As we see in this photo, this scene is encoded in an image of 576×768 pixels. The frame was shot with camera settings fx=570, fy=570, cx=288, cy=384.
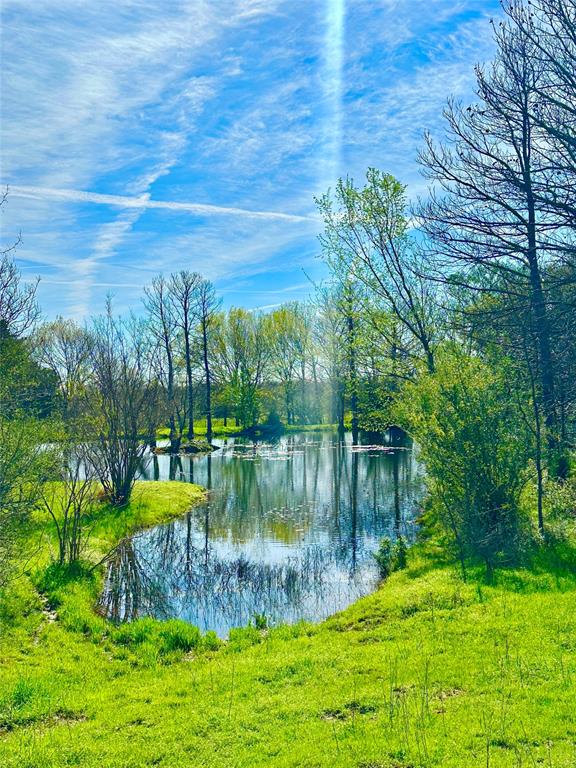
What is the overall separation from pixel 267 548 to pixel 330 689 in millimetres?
9156

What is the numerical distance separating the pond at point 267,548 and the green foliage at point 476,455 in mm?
2408

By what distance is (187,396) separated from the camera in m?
52.8

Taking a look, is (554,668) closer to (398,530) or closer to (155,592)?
(155,592)

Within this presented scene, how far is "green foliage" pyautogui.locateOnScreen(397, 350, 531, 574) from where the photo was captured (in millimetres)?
11344

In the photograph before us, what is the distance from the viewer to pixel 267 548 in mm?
15156

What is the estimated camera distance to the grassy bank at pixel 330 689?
15.6 feet

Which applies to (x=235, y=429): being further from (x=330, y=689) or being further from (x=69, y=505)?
(x=330, y=689)

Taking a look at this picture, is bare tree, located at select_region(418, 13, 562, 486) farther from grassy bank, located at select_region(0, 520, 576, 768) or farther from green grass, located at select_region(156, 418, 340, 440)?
green grass, located at select_region(156, 418, 340, 440)

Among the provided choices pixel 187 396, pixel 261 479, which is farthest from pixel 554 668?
pixel 187 396

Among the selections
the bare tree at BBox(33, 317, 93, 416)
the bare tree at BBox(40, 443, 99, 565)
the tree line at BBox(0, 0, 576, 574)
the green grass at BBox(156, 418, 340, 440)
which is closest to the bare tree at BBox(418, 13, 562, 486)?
the tree line at BBox(0, 0, 576, 574)

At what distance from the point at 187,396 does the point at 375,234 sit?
119 feet

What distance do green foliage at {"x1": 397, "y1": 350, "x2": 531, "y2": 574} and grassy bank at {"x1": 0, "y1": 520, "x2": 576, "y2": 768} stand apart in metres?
1.82

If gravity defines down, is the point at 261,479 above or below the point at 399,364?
below

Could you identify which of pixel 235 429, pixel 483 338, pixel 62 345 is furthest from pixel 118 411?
pixel 235 429
